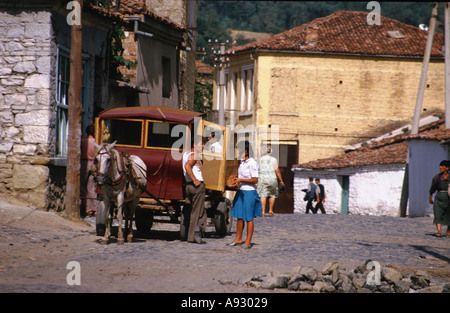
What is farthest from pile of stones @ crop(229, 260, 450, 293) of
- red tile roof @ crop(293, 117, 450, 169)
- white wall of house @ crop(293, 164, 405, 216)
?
white wall of house @ crop(293, 164, 405, 216)

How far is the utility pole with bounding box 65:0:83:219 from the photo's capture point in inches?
600

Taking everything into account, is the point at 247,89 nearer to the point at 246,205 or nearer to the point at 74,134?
the point at 74,134

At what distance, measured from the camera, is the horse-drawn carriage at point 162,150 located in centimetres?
1412

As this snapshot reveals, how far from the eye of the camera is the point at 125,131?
1464 centimetres

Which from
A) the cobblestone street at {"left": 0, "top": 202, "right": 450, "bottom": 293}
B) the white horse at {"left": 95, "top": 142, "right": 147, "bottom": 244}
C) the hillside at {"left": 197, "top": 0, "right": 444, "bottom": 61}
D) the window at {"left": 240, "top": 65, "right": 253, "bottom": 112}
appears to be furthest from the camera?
the hillside at {"left": 197, "top": 0, "right": 444, "bottom": 61}

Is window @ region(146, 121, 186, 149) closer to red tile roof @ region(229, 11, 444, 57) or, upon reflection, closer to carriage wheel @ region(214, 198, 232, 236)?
carriage wheel @ region(214, 198, 232, 236)

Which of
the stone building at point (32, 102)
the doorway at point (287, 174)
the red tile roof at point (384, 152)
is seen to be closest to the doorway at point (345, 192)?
the red tile roof at point (384, 152)

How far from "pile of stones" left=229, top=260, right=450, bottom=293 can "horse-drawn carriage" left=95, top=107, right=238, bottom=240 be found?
15.3ft

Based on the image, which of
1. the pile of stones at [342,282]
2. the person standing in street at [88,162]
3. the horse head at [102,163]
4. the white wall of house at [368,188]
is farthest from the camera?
the white wall of house at [368,188]

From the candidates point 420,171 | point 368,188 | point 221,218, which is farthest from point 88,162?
point 368,188

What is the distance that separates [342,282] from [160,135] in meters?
6.16

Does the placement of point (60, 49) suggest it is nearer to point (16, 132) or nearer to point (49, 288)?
point (16, 132)

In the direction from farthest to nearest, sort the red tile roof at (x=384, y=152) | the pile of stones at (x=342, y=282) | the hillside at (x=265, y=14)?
the hillside at (x=265, y=14) → the red tile roof at (x=384, y=152) → the pile of stones at (x=342, y=282)

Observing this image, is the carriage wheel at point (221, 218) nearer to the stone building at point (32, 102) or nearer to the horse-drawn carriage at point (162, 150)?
the horse-drawn carriage at point (162, 150)
